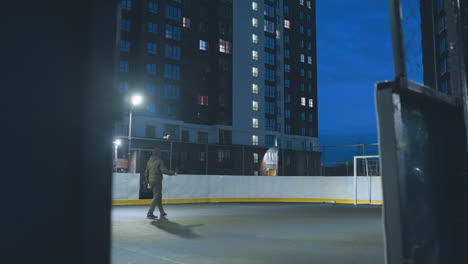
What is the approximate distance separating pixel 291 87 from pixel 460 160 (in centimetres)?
7004

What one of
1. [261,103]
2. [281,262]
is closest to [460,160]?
[281,262]

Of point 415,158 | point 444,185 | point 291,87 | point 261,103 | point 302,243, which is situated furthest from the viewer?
point 291,87

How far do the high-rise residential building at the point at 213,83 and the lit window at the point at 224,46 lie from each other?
0.11 meters

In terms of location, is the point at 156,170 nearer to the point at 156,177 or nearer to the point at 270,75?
the point at 156,177

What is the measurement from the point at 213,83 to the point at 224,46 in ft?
18.3

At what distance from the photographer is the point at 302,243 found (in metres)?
7.73

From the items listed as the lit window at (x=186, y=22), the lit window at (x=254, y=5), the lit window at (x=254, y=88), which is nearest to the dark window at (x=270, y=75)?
the lit window at (x=254, y=88)

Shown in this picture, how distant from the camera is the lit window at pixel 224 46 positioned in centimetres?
5778

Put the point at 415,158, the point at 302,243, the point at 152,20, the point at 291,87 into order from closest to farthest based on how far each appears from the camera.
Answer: the point at 415,158
the point at 302,243
the point at 152,20
the point at 291,87

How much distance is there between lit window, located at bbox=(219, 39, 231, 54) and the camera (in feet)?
190

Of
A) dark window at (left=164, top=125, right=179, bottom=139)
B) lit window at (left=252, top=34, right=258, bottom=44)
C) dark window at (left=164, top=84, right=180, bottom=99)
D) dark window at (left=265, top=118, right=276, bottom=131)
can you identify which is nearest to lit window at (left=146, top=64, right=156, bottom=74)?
dark window at (left=164, top=84, right=180, bottom=99)

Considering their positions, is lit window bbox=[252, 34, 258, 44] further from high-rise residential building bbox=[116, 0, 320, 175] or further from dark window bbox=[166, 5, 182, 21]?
dark window bbox=[166, 5, 182, 21]

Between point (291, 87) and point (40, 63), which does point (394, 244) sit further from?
point (291, 87)

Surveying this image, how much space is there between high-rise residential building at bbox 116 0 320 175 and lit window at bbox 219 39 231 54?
11cm
